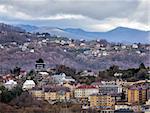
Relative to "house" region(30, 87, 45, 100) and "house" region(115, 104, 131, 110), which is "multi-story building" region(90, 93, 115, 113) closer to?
"house" region(115, 104, 131, 110)

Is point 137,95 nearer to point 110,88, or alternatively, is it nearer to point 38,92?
point 110,88

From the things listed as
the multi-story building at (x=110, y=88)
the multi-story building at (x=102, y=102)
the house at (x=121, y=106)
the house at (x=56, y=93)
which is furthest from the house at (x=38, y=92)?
the house at (x=121, y=106)

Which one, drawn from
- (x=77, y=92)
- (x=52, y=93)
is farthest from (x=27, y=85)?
(x=77, y=92)

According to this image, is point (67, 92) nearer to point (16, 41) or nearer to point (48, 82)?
point (48, 82)

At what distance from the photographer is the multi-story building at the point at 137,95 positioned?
18.3m

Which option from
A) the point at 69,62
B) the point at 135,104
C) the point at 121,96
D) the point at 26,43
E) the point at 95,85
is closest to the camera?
the point at 135,104

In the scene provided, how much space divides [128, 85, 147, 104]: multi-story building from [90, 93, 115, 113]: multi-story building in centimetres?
66

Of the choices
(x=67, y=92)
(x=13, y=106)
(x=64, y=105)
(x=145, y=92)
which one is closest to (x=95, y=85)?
(x=67, y=92)

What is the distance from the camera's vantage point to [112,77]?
2298 cm

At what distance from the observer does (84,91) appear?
19906mm

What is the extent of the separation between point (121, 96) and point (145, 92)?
103 centimetres

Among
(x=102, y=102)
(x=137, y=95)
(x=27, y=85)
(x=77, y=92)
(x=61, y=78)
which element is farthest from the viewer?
(x=61, y=78)

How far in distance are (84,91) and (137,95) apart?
7.44 ft

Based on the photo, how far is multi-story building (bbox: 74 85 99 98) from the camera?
19.8 meters
